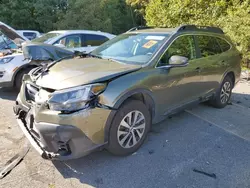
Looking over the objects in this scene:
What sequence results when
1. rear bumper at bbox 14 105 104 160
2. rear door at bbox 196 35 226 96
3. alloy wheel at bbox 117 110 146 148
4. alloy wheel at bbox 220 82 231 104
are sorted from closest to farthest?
rear bumper at bbox 14 105 104 160 → alloy wheel at bbox 117 110 146 148 → rear door at bbox 196 35 226 96 → alloy wheel at bbox 220 82 231 104

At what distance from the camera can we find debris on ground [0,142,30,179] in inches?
107

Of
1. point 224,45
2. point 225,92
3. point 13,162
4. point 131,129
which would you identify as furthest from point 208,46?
point 13,162

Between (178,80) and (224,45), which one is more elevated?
(224,45)

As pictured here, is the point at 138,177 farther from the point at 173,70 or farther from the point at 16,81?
the point at 16,81

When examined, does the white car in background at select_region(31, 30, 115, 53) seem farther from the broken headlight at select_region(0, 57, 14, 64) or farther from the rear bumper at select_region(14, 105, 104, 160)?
the rear bumper at select_region(14, 105, 104, 160)

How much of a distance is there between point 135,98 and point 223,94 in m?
2.57

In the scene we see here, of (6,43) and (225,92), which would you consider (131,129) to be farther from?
(6,43)

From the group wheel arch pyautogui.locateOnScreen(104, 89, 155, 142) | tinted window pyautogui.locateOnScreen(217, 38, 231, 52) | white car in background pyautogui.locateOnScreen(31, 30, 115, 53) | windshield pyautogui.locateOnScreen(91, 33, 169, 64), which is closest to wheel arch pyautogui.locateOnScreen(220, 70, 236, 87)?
tinted window pyautogui.locateOnScreen(217, 38, 231, 52)

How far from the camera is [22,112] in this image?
3145mm

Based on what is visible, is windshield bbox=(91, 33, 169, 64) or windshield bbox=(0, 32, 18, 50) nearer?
windshield bbox=(91, 33, 169, 64)

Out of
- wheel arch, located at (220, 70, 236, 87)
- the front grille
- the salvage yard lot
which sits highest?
the front grille

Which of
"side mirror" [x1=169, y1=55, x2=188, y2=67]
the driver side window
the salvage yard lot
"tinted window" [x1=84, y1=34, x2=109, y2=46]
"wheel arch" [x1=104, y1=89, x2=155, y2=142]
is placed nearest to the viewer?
the salvage yard lot

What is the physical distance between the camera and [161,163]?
297cm

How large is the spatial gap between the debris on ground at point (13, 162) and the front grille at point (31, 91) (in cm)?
71
